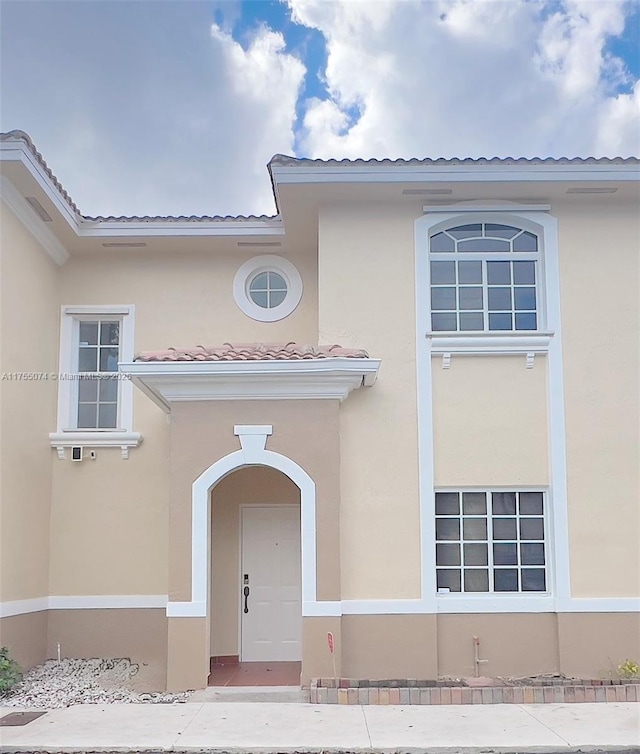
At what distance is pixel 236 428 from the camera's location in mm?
11648

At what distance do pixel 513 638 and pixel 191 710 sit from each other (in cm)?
431

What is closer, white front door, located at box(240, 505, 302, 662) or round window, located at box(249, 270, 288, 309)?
white front door, located at box(240, 505, 302, 662)

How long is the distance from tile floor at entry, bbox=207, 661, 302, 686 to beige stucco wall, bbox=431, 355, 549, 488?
3361 mm

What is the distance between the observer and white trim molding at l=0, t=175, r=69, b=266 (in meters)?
12.2

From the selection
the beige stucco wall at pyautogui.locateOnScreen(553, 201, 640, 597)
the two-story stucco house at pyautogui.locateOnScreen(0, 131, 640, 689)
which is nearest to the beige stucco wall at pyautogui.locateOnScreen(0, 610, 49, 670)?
the two-story stucco house at pyautogui.locateOnScreen(0, 131, 640, 689)

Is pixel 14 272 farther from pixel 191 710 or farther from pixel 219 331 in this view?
pixel 191 710

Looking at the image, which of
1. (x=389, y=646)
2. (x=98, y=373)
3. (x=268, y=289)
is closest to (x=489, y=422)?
(x=389, y=646)

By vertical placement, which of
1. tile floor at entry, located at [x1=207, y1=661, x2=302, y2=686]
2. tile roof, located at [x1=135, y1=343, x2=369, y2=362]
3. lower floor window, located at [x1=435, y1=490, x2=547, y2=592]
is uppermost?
tile roof, located at [x1=135, y1=343, x2=369, y2=362]

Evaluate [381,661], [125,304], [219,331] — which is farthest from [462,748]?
[125,304]

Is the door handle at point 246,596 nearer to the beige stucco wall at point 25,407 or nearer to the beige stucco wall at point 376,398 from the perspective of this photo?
the beige stucco wall at point 376,398

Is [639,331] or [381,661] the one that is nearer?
[381,661]

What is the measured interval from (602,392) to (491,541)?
2.57 meters

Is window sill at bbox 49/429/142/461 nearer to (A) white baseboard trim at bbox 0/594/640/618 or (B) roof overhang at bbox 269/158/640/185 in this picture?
(A) white baseboard trim at bbox 0/594/640/618

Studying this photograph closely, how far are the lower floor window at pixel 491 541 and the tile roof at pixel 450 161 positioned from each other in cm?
448
